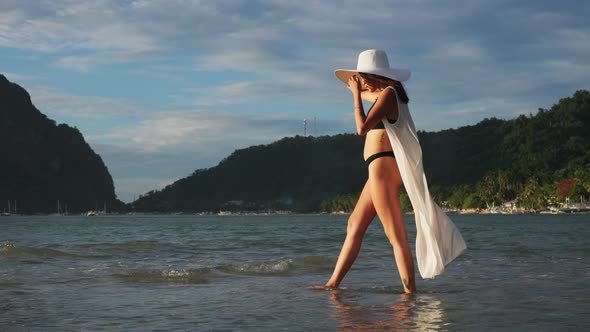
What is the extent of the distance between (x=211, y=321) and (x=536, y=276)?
5.14m

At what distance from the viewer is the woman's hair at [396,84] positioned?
21.7 feet

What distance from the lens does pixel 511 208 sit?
169 meters

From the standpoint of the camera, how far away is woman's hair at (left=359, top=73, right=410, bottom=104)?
661 centimetres

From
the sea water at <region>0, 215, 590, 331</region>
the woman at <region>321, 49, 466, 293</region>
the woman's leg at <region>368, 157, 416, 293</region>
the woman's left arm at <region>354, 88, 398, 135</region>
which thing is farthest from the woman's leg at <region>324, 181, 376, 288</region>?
the woman's left arm at <region>354, 88, 398, 135</region>

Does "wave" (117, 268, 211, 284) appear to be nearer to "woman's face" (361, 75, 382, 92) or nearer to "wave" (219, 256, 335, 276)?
"wave" (219, 256, 335, 276)

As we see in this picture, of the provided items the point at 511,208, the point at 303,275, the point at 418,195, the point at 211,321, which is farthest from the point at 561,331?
the point at 511,208

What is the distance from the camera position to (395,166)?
659 cm

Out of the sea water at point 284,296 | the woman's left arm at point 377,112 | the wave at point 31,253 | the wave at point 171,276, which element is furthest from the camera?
the wave at point 31,253

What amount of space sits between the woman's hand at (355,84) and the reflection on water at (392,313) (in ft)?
5.95

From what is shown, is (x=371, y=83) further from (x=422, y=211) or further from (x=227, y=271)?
(x=227, y=271)

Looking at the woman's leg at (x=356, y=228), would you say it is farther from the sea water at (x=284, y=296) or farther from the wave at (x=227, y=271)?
the wave at (x=227, y=271)

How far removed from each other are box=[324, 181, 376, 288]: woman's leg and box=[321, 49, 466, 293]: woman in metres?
0.02

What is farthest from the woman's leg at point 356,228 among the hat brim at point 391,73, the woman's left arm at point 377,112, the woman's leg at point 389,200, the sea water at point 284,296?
the hat brim at point 391,73

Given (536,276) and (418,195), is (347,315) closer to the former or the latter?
(418,195)
